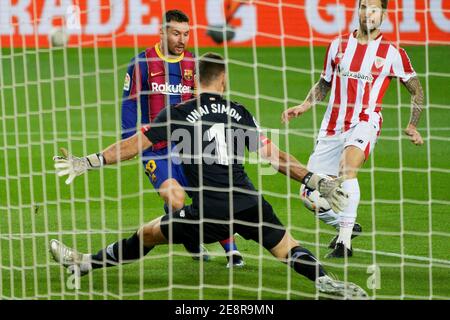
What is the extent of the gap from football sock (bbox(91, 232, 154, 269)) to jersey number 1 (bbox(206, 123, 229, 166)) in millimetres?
803

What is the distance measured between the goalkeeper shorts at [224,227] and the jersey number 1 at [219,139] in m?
0.37

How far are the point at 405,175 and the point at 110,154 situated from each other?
19.4 ft

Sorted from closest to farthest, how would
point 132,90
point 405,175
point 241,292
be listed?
1. point 241,292
2. point 132,90
3. point 405,175

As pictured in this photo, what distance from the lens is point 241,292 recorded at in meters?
6.95

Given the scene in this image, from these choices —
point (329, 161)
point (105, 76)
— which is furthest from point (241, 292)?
point (105, 76)

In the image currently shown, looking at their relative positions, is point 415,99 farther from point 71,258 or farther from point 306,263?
point 71,258

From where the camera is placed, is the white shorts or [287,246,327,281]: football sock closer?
[287,246,327,281]: football sock

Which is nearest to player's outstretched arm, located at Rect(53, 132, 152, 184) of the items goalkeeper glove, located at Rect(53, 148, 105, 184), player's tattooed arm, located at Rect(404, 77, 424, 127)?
goalkeeper glove, located at Rect(53, 148, 105, 184)

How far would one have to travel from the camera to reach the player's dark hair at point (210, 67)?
6566 mm

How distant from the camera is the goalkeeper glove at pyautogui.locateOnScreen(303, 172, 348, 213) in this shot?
661cm

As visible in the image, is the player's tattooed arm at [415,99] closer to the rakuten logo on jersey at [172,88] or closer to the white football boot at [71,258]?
the rakuten logo on jersey at [172,88]

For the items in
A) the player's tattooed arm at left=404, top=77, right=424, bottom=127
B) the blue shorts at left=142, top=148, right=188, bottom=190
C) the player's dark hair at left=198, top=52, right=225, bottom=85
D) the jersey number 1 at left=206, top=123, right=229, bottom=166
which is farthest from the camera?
the player's tattooed arm at left=404, top=77, right=424, bottom=127

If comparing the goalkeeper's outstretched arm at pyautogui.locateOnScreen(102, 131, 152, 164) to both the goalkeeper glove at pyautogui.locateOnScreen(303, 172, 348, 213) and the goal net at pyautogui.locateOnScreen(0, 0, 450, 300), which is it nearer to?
the goal net at pyautogui.locateOnScreen(0, 0, 450, 300)
